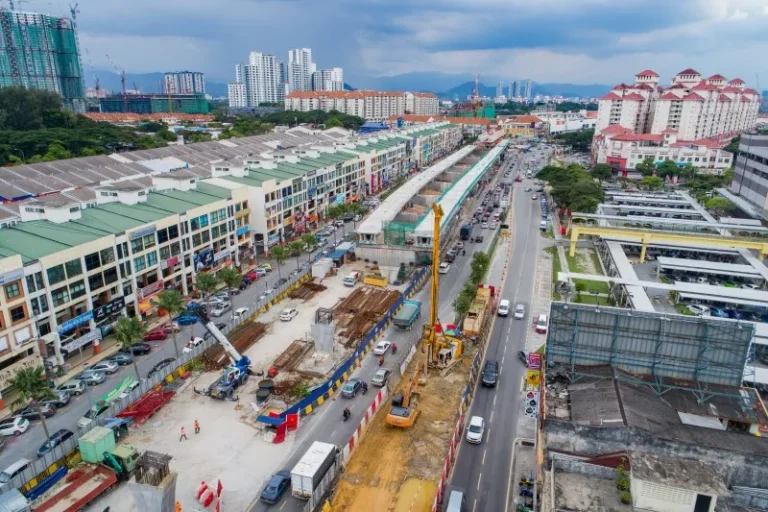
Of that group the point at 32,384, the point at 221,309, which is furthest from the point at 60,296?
the point at 221,309

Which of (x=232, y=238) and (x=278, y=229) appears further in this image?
(x=278, y=229)

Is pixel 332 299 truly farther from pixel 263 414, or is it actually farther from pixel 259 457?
pixel 259 457

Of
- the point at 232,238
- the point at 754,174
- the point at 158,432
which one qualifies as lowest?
the point at 158,432

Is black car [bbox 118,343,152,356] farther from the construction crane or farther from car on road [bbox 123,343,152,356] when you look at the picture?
the construction crane

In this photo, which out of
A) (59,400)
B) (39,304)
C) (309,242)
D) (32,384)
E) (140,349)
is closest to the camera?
(32,384)

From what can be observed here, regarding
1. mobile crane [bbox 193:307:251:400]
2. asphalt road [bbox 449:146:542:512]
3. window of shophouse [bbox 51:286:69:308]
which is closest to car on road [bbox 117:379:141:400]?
mobile crane [bbox 193:307:251:400]

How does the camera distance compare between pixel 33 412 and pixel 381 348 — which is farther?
pixel 381 348

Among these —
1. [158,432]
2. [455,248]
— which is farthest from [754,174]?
[158,432]

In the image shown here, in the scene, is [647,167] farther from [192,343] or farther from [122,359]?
[122,359]
